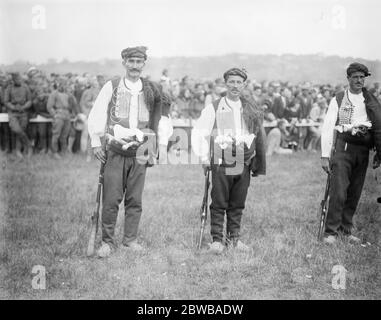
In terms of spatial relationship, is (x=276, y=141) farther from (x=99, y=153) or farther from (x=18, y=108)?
(x=99, y=153)

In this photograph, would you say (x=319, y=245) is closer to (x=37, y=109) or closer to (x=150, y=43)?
(x=150, y=43)

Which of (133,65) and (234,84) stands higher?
(133,65)

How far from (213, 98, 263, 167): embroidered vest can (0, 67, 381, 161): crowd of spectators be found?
4.74m

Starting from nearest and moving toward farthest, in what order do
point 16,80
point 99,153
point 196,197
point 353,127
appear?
point 99,153
point 353,127
point 196,197
point 16,80

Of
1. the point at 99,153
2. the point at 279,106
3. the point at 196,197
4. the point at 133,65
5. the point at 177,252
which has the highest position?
the point at 133,65

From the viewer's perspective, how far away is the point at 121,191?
5.84 m

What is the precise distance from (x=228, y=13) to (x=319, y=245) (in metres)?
3.06

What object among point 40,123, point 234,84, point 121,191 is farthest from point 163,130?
point 40,123

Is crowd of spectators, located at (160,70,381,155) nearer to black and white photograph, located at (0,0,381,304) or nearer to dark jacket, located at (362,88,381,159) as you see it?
black and white photograph, located at (0,0,381,304)

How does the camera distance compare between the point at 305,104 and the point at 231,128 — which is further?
the point at 305,104

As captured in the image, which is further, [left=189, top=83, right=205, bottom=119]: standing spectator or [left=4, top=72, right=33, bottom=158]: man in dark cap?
[left=189, top=83, right=205, bottom=119]: standing spectator

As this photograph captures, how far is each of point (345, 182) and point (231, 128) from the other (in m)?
1.71

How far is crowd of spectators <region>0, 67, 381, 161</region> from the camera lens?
12.1 meters

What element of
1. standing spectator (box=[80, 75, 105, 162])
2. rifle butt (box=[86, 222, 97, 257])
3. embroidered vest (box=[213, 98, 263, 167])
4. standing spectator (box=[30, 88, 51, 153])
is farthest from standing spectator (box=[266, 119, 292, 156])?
rifle butt (box=[86, 222, 97, 257])
